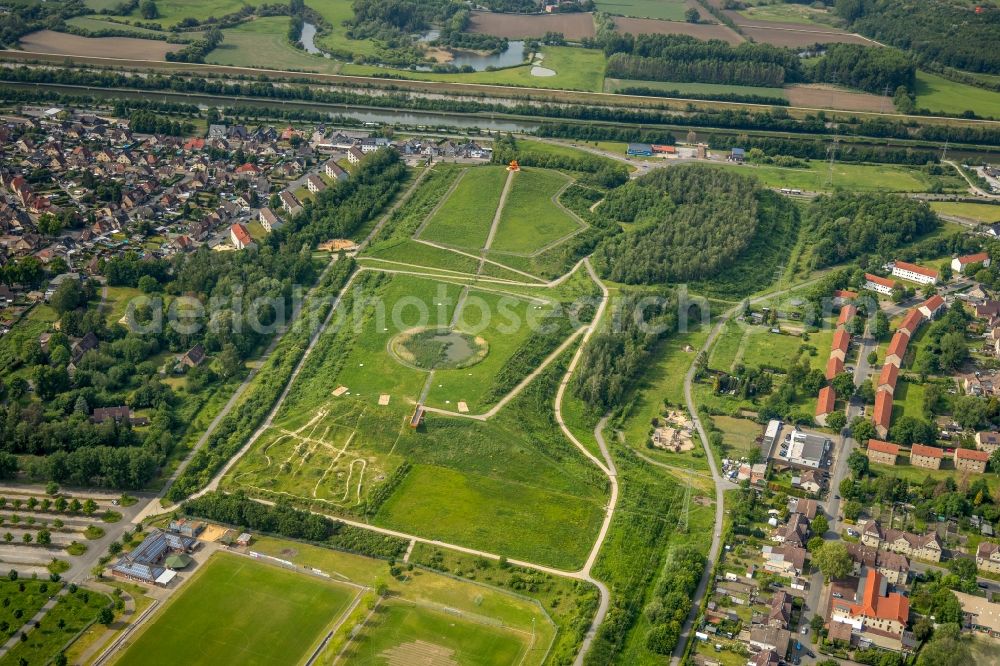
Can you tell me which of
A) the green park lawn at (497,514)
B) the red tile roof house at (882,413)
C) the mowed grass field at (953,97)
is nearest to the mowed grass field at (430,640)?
the green park lawn at (497,514)

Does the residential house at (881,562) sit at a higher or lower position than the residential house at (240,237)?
lower

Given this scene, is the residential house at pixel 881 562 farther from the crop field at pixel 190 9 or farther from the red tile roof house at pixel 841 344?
the crop field at pixel 190 9

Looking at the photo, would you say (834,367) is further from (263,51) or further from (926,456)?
(263,51)

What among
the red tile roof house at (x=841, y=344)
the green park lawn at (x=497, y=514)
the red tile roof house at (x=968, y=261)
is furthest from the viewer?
the red tile roof house at (x=968, y=261)

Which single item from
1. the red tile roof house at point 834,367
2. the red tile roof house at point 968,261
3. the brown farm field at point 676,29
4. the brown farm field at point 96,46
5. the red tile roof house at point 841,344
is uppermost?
the brown farm field at point 676,29

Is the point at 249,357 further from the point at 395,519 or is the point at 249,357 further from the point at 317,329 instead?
the point at 395,519

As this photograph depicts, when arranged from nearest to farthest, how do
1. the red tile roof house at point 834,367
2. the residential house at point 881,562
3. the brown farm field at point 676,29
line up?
the residential house at point 881,562, the red tile roof house at point 834,367, the brown farm field at point 676,29

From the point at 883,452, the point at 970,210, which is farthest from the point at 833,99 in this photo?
the point at 883,452

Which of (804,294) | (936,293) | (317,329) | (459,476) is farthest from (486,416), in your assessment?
(936,293)
